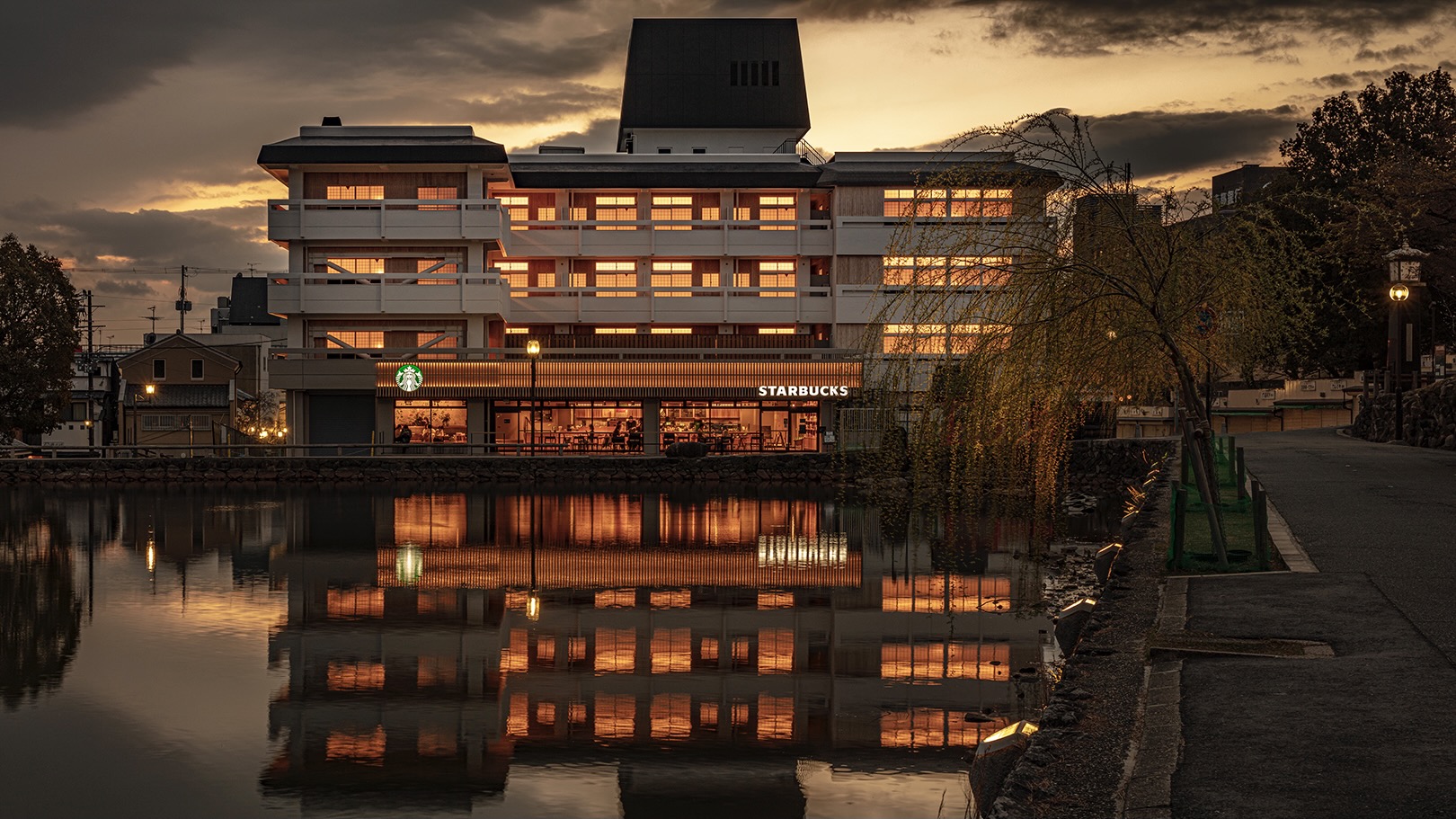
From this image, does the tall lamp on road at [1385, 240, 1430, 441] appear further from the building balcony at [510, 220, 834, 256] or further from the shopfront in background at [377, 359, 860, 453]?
the building balcony at [510, 220, 834, 256]

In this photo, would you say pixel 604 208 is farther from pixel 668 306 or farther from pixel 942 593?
pixel 942 593

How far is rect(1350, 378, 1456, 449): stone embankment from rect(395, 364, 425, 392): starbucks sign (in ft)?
160

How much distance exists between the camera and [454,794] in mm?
14844

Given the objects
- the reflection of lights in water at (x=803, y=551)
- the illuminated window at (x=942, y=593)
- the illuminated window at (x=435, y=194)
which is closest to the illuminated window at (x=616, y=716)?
the illuminated window at (x=942, y=593)

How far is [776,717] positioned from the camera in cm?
1814

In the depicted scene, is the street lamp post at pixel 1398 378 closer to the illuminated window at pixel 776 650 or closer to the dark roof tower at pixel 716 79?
the illuminated window at pixel 776 650

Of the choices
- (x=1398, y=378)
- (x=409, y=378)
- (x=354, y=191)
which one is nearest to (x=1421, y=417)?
(x=1398, y=378)

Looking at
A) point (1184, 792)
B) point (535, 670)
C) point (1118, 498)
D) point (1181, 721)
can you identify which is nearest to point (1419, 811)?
point (1184, 792)

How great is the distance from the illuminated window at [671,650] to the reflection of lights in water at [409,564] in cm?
900

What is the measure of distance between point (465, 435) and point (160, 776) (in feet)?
209

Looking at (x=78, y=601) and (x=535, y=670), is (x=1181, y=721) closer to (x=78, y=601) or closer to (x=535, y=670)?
(x=535, y=670)

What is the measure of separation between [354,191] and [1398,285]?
5838 cm

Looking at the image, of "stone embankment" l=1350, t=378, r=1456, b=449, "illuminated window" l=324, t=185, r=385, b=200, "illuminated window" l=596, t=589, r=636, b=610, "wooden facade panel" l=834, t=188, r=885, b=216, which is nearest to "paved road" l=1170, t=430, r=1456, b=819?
"illuminated window" l=596, t=589, r=636, b=610

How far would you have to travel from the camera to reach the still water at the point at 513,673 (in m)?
15.1
